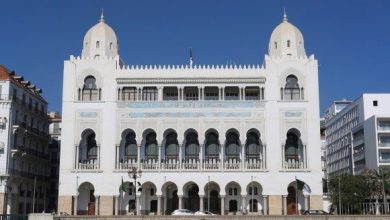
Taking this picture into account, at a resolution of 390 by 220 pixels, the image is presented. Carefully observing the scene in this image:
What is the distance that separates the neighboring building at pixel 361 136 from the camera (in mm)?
82562

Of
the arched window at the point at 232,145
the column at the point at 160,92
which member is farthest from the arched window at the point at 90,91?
the arched window at the point at 232,145

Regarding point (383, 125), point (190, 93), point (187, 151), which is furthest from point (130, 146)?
point (383, 125)

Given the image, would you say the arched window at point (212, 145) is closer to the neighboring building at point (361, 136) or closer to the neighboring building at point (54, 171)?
the neighboring building at point (361, 136)

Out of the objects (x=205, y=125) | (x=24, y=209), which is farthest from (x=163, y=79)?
(x=24, y=209)

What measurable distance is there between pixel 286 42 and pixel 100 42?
21832 mm

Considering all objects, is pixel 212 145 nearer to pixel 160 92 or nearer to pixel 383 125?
pixel 160 92

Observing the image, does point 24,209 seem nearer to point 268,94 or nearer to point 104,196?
point 104,196

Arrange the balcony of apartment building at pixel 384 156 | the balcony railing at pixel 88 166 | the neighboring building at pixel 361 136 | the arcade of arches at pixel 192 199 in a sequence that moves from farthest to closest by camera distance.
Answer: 1. the neighboring building at pixel 361 136
2. the balcony of apartment building at pixel 384 156
3. the balcony railing at pixel 88 166
4. the arcade of arches at pixel 192 199

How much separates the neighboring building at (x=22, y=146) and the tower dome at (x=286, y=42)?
31100 mm

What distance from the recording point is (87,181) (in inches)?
2534

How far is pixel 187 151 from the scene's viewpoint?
220 ft

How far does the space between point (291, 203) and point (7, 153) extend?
107 ft

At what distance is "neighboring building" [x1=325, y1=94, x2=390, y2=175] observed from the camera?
271ft

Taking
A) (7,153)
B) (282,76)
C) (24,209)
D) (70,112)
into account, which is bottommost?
(24,209)
